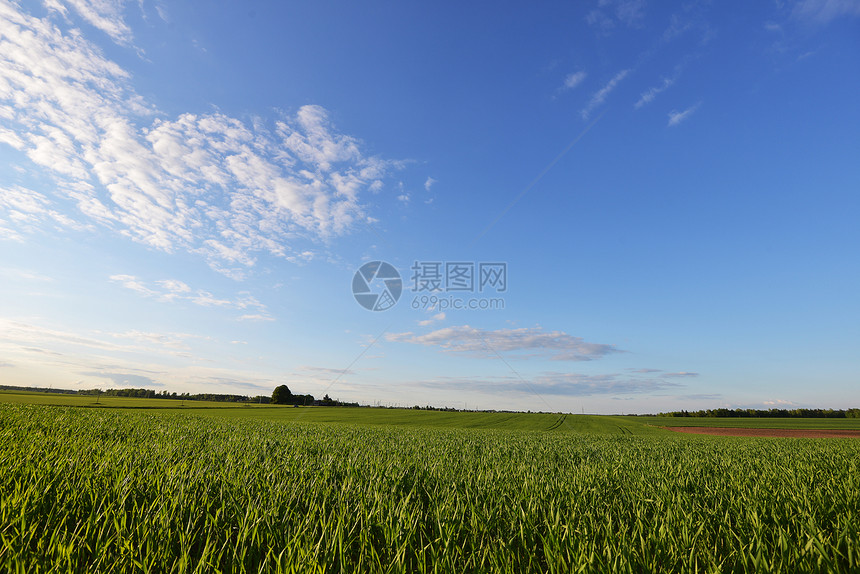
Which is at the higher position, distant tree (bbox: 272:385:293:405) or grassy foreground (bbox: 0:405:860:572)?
grassy foreground (bbox: 0:405:860:572)

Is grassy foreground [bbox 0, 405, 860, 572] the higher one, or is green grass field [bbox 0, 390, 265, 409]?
grassy foreground [bbox 0, 405, 860, 572]

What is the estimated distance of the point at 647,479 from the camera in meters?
5.10

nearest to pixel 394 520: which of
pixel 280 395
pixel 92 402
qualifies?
pixel 92 402

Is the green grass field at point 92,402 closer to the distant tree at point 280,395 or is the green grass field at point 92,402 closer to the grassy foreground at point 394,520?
the distant tree at point 280,395

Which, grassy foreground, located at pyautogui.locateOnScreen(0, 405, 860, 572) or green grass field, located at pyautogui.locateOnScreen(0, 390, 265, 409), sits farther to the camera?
green grass field, located at pyautogui.locateOnScreen(0, 390, 265, 409)

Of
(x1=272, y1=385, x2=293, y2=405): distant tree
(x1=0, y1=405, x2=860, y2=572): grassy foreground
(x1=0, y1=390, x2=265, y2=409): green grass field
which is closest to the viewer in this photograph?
(x1=0, y1=405, x2=860, y2=572): grassy foreground

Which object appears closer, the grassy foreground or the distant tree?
the grassy foreground

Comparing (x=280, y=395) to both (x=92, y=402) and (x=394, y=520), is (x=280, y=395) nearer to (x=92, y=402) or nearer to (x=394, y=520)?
(x=92, y=402)

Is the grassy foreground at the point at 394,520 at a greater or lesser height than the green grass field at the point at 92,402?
greater

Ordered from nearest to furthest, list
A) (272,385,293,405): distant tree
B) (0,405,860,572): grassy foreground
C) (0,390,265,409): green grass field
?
(0,405,860,572): grassy foreground, (0,390,265,409): green grass field, (272,385,293,405): distant tree

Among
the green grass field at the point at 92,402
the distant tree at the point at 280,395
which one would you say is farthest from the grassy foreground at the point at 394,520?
the distant tree at the point at 280,395

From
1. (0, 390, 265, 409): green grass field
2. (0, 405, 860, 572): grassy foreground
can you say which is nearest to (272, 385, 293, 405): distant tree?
(0, 390, 265, 409): green grass field

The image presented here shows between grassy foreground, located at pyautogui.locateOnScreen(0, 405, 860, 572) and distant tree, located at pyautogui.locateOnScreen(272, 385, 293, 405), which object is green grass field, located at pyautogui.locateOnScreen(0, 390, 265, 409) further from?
grassy foreground, located at pyautogui.locateOnScreen(0, 405, 860, 572)

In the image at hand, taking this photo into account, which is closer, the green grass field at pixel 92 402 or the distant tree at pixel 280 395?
the green grass field at pixel 92 402
